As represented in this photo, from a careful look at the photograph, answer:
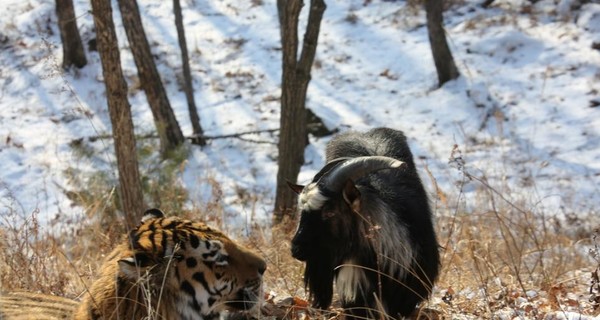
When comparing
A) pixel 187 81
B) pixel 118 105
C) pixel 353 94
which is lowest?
pixel 353 94

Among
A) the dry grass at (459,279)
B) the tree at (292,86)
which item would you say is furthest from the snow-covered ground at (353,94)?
the dry grass at (459,279)

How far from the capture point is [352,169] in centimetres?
421

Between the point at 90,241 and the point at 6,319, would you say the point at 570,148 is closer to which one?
the point at 90,241

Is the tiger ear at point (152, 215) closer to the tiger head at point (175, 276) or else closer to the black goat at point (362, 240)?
the tiger head at point (175, 276)

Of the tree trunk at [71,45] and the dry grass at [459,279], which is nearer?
the dry grass at [459,279]

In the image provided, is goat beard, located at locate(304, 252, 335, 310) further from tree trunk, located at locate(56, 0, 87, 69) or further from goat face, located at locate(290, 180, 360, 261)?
tree trunk, located at locate(56, 0, 87, 69)

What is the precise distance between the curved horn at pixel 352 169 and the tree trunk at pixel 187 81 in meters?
10.3

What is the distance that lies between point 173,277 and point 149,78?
984 centimetres

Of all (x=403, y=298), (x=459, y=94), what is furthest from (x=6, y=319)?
(x=459, y=94)

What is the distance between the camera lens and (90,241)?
288 inches

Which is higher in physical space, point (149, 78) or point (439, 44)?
point (149, 78)

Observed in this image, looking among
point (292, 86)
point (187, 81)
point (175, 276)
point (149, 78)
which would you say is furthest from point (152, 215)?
point (187, 81)

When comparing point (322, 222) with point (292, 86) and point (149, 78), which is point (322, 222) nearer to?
point (292, 86)

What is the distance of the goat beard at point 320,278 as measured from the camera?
4457 millimetres
